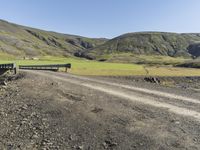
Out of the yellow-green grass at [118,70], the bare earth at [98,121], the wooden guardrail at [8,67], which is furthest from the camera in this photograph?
the yellow-green grass at [118,70]

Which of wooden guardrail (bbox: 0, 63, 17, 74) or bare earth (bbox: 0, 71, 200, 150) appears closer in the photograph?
bare earth (bbox: 0, 71, 200, 150)

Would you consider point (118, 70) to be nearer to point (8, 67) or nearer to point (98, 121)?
point (8, 67)

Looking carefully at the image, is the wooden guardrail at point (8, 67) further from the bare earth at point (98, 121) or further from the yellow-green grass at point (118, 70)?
the bare earth at point (98, 121)

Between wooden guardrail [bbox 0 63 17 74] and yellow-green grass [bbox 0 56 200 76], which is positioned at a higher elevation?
wooden guardrail [bbox 0 63 17 74]

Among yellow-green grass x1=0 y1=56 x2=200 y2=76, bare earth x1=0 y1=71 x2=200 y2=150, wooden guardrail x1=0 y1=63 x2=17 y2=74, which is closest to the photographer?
bare earth x1=0 y1=71 x2=200 y2=150

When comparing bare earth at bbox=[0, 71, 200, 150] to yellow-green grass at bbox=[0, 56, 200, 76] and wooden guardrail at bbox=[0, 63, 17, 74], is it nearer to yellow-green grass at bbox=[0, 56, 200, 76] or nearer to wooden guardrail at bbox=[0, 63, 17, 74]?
wooden guardrail at bbox=[0, 63, 17, 74]

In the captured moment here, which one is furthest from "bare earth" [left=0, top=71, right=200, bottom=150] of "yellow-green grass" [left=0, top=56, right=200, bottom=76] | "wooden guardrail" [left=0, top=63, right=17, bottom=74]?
"yellow-green grass" [left=0, top=56, right=200, bottom=76]

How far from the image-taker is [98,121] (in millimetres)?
17875

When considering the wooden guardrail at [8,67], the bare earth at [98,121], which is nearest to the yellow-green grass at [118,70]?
the wooden guardrail at [8,67]

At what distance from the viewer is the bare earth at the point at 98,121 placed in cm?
1485

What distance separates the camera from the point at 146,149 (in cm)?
1370

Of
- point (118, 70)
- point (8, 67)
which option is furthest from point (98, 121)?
point (118, 70)

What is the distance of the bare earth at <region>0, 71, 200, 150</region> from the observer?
14.9 m

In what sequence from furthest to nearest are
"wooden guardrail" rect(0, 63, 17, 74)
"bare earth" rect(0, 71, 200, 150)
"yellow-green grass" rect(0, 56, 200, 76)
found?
"yellow-green grass" rect(0, 56, 200, 76)
"wooden guardrail" rect(0, 63, 17, 74)
"bare earth" rect(0, 71, 200, 150)
